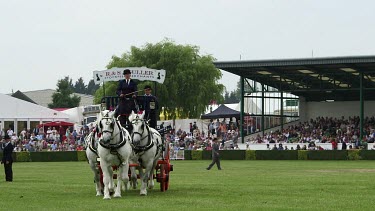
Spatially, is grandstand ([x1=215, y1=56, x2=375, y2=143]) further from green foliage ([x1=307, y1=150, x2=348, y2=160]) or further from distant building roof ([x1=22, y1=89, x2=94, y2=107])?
distant building roof ([x1=22, y1=89, x2=94, y2=107])

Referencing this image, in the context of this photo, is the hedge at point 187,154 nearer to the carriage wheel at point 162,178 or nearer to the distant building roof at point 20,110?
the distant building roof at point 20,110

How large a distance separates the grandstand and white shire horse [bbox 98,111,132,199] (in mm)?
40049

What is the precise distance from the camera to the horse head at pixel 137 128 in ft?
62.7

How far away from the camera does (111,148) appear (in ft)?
59.3

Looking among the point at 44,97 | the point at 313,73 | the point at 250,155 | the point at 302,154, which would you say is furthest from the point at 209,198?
the point at 44,97

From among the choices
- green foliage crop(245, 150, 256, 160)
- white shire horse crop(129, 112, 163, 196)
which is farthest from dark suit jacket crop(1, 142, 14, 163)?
green foliage crop(245, 150, 256, 160)

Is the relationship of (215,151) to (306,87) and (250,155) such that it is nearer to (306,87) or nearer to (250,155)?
(250,155)

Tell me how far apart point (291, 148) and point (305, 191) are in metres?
39.6

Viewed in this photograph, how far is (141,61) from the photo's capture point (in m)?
85.1

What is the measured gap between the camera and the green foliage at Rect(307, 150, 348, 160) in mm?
53594

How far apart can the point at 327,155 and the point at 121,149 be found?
37.7 meters

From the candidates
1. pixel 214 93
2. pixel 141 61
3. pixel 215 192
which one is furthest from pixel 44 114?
pixel 215 192

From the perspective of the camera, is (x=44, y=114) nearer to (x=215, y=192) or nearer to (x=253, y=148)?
(x=253, y=148)

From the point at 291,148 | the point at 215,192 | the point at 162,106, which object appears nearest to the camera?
the point at 215,192
